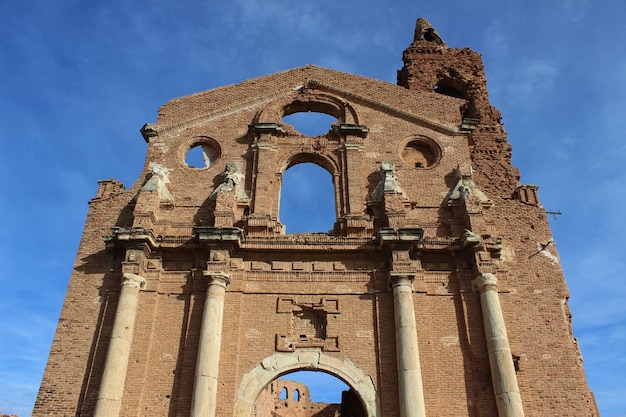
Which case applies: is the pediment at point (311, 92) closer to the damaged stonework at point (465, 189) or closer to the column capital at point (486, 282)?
the damaged stonework at point (465, 189)

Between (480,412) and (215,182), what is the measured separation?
24.1 ft

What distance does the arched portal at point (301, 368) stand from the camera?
391 inches

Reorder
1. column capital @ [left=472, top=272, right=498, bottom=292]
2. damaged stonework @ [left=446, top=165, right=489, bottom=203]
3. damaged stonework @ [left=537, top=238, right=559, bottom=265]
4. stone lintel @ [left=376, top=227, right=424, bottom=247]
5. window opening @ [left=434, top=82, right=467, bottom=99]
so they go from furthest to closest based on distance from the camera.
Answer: window opening @ [left=434, top=82, right=467, bottom=99]
damaged stonework @ [left=446, top=165, right=489, bottom=203]
damaged stonework @ [left=537, top=238, right=559, bottom=265]
stone lintel @ [left=376, top=227, right=424, bottom=247]
column capital @ [left=472, top=272, right=498, bottom=292]

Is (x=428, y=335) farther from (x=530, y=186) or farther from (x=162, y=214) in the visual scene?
(x=162, y=214)

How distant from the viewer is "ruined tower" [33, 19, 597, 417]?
33.0 feet

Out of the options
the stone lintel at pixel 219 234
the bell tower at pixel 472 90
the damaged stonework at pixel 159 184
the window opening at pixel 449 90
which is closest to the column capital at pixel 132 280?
the stone lintel at pixel 219 234

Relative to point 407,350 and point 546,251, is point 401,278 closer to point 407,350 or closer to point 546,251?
point 407,350

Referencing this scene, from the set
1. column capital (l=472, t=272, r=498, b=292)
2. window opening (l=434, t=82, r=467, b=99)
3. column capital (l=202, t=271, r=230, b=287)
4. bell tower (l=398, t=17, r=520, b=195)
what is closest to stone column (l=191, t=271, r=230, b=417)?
column capital (l=202, t=271, r=230, b=287)

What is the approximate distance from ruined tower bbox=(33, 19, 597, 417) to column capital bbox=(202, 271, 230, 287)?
0.09 feet

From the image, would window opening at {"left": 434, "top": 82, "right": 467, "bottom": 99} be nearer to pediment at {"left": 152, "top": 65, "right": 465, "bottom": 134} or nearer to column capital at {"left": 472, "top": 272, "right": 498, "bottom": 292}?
pediment at {"left": 152, "top": 65, "right": 465, "bottom": 134}

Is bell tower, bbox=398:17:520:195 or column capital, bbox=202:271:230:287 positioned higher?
bell tower, bbox=398:17:520:195

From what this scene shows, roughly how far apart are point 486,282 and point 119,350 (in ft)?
23.1

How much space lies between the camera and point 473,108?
16.3 meters

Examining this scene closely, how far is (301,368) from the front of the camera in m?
10.4
